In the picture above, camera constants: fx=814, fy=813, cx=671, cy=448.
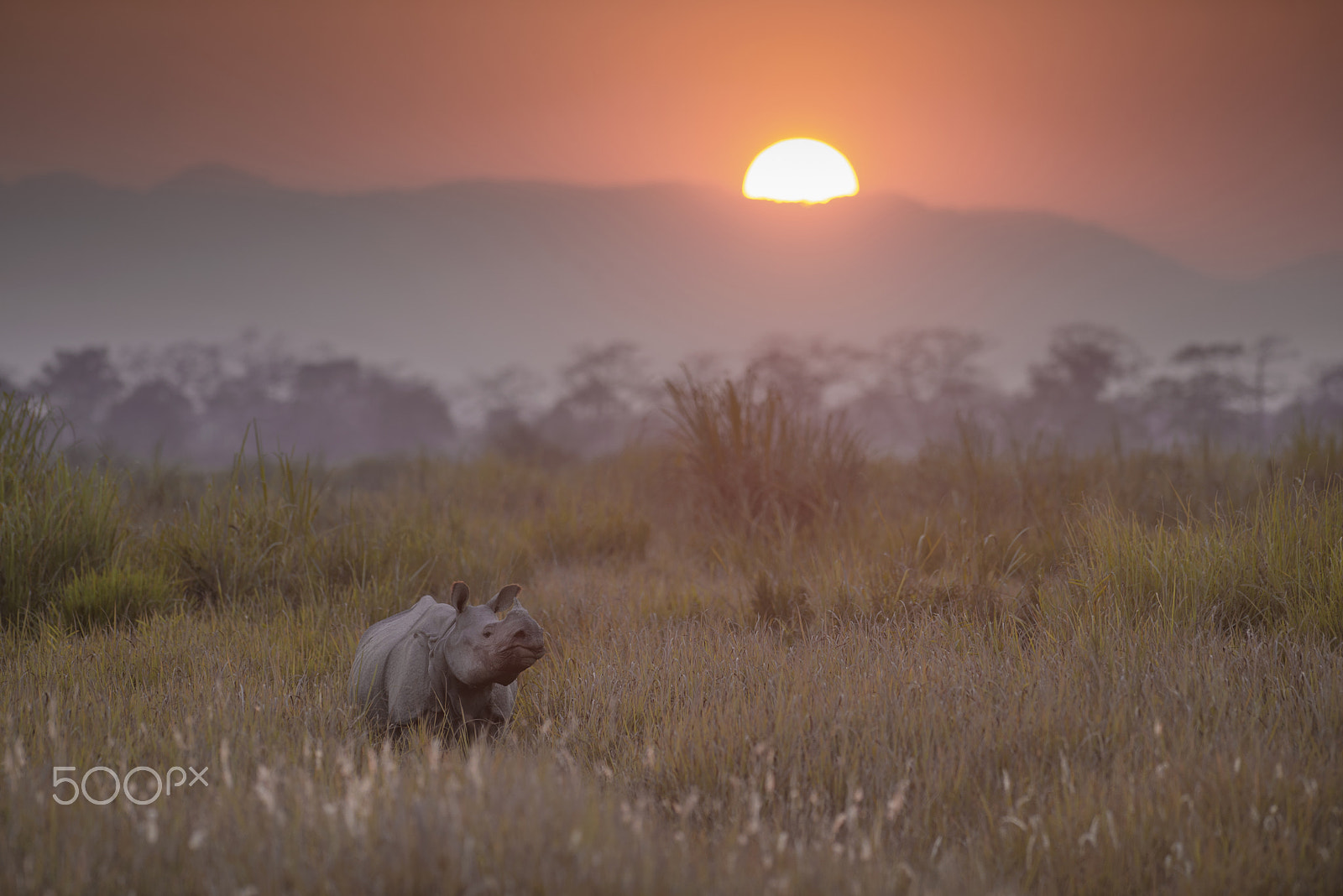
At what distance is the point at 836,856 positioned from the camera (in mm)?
2148

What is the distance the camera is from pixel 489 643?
308cm

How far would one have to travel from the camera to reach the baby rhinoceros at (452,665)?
3.07 metres

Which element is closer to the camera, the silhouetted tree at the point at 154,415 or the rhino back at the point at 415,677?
the rhino back at the point at 415,677

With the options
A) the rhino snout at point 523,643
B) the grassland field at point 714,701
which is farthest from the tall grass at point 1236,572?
the rhino snout at point 523,643

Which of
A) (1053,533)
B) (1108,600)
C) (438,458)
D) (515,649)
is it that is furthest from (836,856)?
(438,458)

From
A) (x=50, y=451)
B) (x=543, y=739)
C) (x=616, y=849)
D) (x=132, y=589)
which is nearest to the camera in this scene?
(x=616, y=849)

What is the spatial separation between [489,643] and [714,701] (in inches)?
38.5

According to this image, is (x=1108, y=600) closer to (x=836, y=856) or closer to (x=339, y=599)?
(x=836, y=856)

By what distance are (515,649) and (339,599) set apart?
8.79ft

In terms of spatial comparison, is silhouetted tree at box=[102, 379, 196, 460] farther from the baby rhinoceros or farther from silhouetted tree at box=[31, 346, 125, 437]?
the baby rhinoceros
